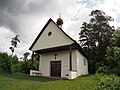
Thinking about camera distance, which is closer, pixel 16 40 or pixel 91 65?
pixel 91 65

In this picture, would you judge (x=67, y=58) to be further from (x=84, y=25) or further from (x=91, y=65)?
(x=84, y=25)

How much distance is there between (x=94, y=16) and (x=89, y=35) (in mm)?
3056

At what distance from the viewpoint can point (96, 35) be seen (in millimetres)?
27266

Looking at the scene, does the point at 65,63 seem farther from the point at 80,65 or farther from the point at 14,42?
the point at 14,42

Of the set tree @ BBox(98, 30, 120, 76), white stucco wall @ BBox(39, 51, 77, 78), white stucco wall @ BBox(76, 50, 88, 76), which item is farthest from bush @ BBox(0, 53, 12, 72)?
tree @ BBox(98, 30, 120, 76)

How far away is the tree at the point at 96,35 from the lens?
85.1 ft

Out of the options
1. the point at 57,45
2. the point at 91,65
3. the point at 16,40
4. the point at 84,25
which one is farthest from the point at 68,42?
the point at 16,40

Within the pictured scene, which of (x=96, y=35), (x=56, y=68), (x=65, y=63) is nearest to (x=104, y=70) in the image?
(x=65, y=63)

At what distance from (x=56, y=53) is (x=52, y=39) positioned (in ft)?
6.41

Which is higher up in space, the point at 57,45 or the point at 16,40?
the point at 16,40

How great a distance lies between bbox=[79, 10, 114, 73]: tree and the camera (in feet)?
85.1

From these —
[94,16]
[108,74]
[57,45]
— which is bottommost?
[108,74]

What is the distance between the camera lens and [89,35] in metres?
28.0

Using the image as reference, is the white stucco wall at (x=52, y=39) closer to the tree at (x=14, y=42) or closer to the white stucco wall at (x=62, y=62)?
the white stucco wall at (x=62, y=62)
